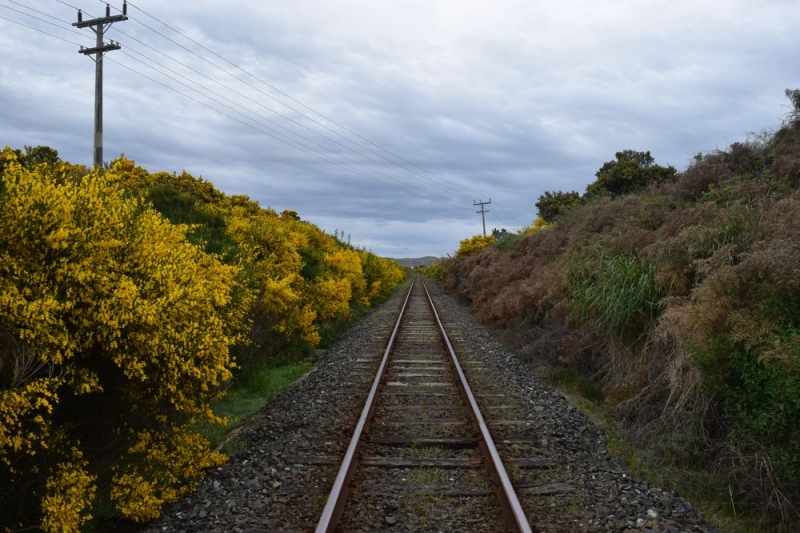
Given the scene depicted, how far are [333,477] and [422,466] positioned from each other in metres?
0.93

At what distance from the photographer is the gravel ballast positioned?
15.2 ft

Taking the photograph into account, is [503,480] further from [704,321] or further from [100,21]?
[100,21]

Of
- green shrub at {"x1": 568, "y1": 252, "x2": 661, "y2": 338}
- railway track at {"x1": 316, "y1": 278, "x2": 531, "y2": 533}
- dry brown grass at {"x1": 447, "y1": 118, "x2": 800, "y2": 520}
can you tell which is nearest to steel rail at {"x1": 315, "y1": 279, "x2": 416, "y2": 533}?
railway track at {"x1": 316, "y1": 278, "x2": 531, "y2": 533}

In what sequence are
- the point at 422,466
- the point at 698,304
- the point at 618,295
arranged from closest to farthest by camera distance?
the point at 422,466 → the point at 698,304 → the point at 618,295

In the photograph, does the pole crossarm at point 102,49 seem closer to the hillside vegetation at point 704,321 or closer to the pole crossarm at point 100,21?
the pole crossarm at point 100,21

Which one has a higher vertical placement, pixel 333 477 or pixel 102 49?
pixel 102 49

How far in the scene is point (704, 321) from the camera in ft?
19.3

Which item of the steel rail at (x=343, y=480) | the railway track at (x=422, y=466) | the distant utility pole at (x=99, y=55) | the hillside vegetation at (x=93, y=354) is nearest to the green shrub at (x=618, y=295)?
the railway track at (x=422, y=466)

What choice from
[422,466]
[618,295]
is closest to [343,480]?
[422,466]

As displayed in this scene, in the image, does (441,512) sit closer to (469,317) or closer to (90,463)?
(90,463)

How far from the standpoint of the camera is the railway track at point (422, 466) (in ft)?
15.3

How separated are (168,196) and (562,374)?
1050 centimetres

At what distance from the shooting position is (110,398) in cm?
505

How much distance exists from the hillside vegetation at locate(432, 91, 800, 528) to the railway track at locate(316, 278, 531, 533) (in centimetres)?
193
